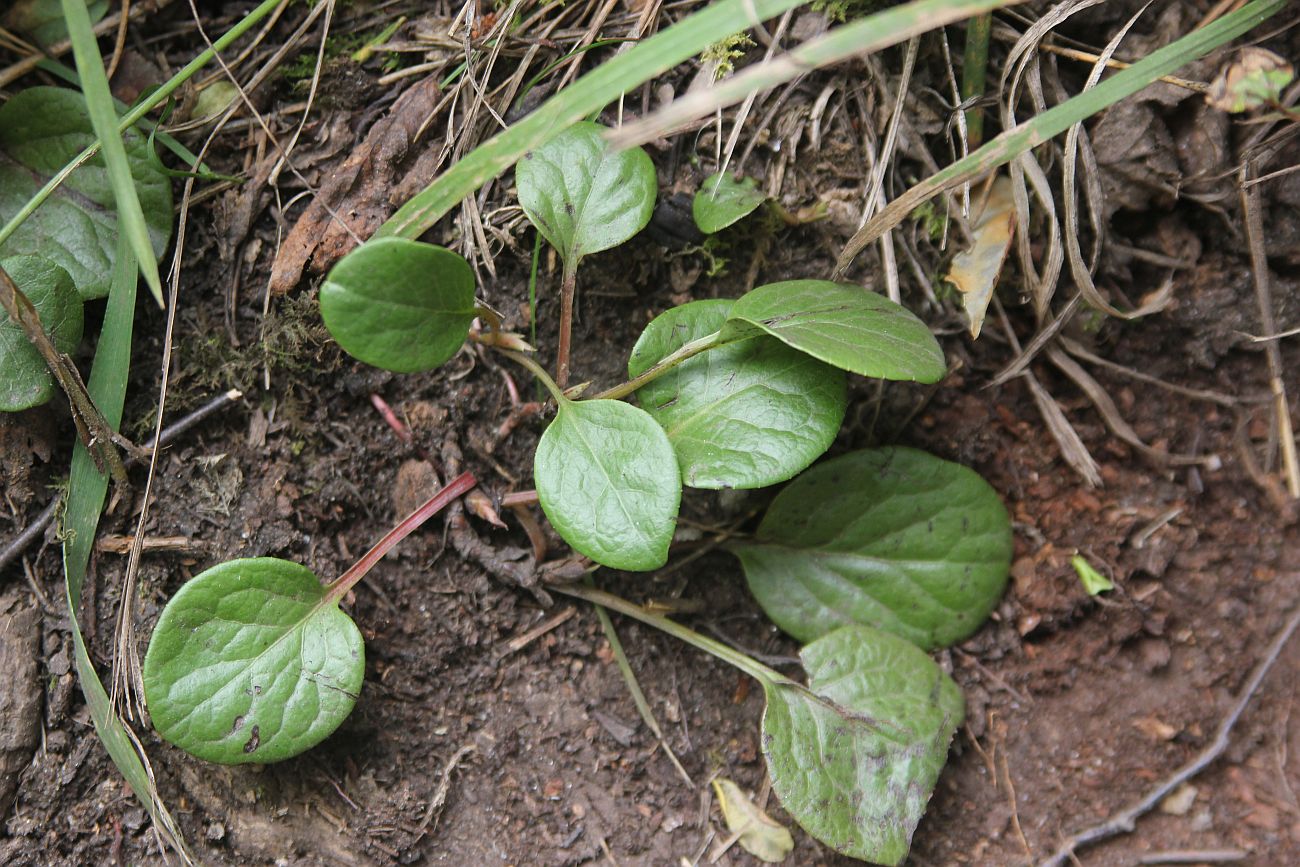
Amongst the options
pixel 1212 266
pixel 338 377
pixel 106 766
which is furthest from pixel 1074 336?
pixel 106 766

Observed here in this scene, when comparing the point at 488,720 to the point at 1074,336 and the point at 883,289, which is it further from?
the point at 1074,336

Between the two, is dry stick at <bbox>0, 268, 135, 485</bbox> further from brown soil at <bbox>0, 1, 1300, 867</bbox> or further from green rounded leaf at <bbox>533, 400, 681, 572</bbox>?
green rounded leaf at <bbox>533, 400, 681, 572</bbox>

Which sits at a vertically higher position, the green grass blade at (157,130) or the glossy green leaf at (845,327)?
the green grass blade at (157,130)

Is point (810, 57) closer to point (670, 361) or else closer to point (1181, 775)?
point (670, 361)

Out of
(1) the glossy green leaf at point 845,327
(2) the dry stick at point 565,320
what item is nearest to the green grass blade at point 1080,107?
(1) the glossy green leaf at point 845,327

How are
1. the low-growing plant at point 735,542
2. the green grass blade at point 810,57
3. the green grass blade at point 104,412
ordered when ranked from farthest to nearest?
the green grass blade at point 104,412, the low-growing plant at point 735,542, the green grass blade at point 810,57

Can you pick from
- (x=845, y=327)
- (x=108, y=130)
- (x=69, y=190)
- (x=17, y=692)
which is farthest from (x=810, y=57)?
(x=17, y=692)

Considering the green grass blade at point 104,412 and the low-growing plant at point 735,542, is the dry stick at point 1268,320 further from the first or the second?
the green grass blade at point 104,412
